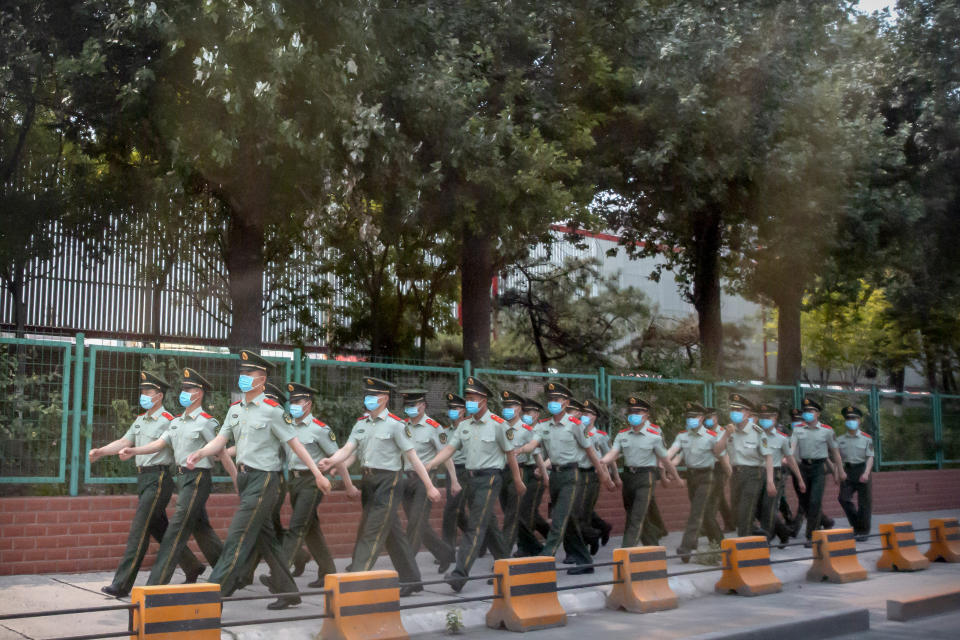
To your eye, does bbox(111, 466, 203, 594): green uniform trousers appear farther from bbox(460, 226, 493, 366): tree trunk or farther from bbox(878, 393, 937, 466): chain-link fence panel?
bbox(878, 393, 937, 466): chain-link fence panel

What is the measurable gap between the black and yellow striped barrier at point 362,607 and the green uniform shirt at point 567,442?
3701 millimetres

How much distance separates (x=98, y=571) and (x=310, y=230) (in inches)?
402

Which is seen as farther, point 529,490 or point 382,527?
point 529,490

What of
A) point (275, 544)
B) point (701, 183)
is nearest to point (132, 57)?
point (275, 544)

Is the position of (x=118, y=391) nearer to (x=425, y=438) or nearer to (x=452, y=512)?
(x=425, y=438)

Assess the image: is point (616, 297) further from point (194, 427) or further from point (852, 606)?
point (194, 427)

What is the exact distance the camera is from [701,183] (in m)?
18.2

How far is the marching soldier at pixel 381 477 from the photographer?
8.95 meters

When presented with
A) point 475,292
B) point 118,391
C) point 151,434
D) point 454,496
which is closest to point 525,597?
point 454,496

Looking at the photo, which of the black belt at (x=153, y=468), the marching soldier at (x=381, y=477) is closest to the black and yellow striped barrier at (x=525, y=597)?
the marching soldier at (x=381, y=477)

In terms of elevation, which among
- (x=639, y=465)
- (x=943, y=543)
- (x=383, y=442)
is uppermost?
(x=383, y=442)

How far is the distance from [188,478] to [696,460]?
22.8ft

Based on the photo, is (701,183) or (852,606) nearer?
(852,606)

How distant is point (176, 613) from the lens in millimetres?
6508
